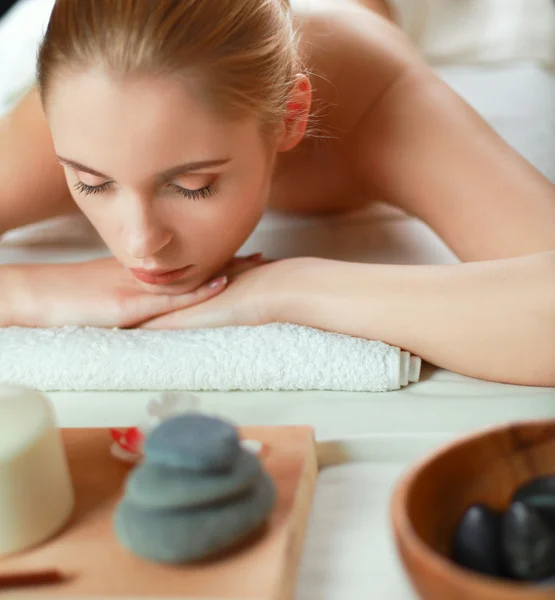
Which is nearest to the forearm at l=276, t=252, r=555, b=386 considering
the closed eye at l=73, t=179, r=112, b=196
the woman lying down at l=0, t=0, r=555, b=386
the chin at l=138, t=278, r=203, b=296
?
the woman lying down at l=0, t=0, r=555, b=386

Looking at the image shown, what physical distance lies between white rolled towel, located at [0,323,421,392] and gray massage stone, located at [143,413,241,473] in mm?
297

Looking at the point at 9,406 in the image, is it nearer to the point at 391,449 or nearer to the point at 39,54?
the point at 391,449

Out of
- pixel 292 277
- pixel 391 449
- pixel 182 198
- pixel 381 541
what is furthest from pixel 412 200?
pixel 381 541

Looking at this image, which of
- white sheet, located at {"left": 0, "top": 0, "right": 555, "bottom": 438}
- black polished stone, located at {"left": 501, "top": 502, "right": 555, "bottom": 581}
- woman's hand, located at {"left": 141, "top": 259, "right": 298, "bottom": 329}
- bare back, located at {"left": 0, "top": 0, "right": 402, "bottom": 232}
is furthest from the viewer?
bare back, located at {"left": 0, "top": 0, "right": 402, "bottom": 232}

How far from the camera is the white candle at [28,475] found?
54 centimetres

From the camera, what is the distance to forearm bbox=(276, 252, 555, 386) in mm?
806

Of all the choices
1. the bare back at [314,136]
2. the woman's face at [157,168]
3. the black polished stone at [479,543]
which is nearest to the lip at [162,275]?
the woman's face at [157,168]

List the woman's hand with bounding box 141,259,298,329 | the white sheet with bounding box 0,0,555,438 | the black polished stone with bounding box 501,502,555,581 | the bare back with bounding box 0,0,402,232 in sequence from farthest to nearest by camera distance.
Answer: the bare back with bounding box 0,0,402,232 < the woman's hand with bounding box 141,259,298,329 < the white sheet with bounding box 0,0,555,438 < the black polished stone with bounding box 501,502,555,581

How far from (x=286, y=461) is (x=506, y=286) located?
1.06 feet

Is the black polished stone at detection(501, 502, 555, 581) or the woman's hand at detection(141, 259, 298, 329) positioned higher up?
the black polished stone at detection(501, 502, 555, 581)

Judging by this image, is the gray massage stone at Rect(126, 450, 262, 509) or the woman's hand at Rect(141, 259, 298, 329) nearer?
the gray massage stone at Rect(126, 450, 262, 509)

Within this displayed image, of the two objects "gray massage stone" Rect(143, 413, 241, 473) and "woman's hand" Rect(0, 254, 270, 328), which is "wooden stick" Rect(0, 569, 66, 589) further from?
"woman's hand" Rect(0, 254, 270, 328)

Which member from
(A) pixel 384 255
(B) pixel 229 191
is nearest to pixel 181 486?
(B) pixel 229 191

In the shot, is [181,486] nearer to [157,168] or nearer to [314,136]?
[157,168]
